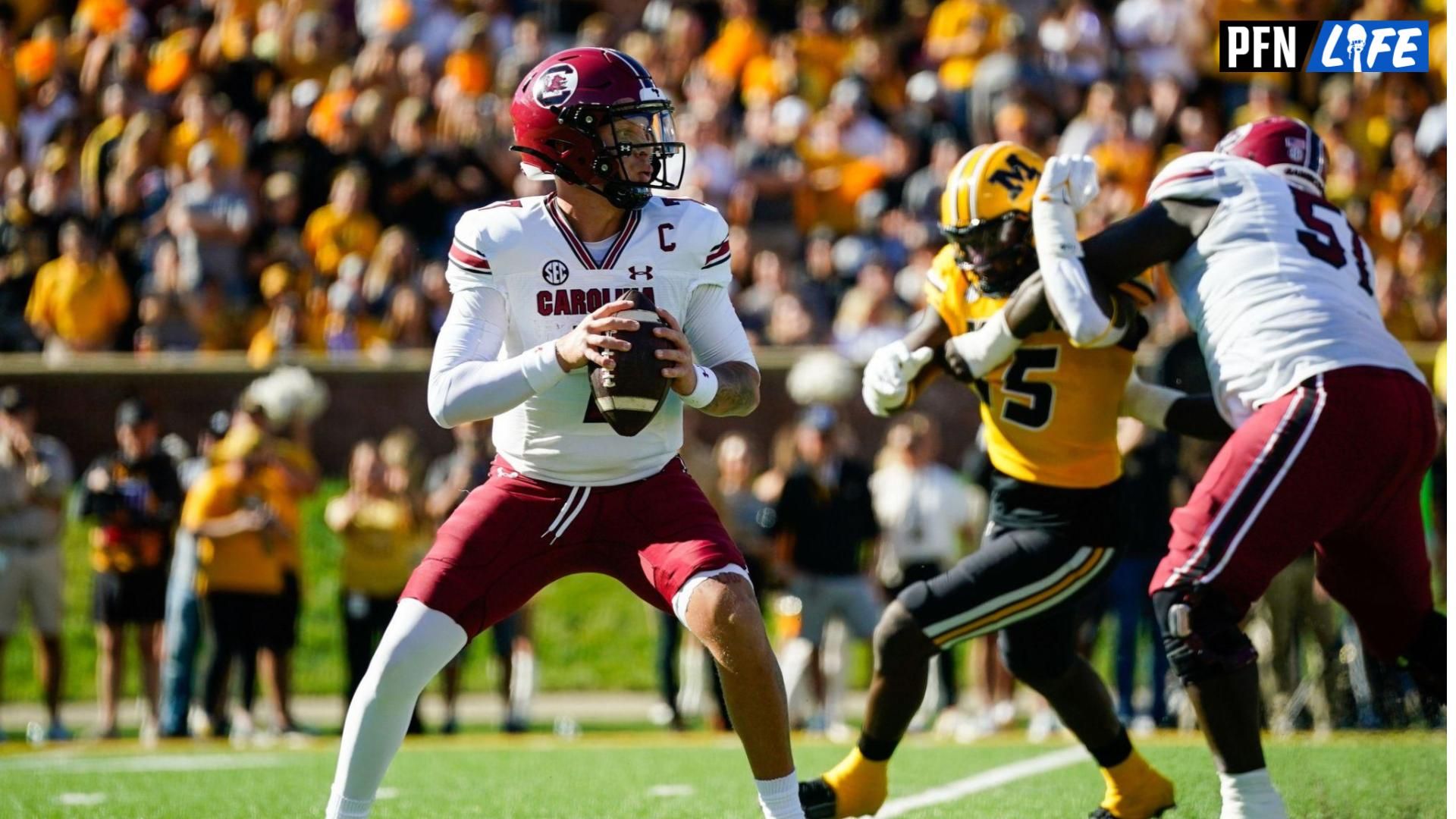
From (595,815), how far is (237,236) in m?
7.72

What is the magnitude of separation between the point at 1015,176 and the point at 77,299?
868 centimetres

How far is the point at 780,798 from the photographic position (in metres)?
4.20

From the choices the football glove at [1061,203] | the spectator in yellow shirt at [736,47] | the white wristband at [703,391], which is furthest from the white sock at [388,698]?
the spectator in yellow shirt at [736,47]

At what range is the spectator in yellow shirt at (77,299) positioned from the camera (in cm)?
1218

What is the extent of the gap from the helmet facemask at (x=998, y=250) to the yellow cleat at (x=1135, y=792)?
143cm

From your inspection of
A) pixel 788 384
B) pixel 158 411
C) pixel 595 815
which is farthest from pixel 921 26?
pixel 595 815

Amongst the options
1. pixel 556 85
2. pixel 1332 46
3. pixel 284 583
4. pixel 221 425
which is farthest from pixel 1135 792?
A: pixel 221 425

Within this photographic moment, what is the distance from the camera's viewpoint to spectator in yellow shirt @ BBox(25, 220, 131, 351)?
1218 centimetres

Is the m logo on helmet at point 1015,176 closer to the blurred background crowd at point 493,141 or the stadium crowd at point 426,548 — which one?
the stadium crowd at point 426,548

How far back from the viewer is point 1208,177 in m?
4.73

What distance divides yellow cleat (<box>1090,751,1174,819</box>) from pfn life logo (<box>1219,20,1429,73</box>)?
255 centimetres

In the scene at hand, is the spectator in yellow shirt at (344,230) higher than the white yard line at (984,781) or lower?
higher

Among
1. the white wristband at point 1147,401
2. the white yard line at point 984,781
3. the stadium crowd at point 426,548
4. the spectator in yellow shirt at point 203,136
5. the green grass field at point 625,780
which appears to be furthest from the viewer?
the spectator in yellow shirt at point 203,136

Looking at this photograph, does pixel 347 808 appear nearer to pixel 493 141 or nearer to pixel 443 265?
pixel 443 265
